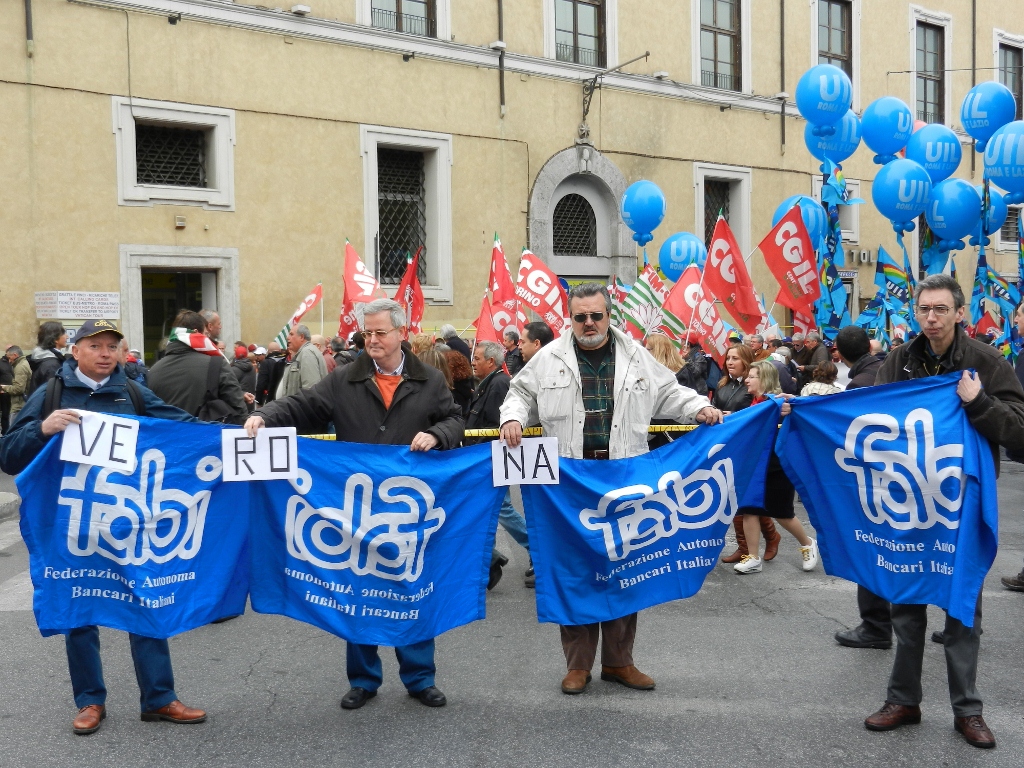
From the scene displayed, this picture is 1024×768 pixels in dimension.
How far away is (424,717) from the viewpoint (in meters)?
4.70

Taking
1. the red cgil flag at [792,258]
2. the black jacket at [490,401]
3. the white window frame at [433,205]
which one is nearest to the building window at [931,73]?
the white window frame at [433,205]

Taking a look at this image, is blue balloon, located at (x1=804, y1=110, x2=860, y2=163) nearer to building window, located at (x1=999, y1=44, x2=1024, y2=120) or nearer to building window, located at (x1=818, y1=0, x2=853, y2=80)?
building window, located at (x1=818, y1=0, x2=853, y2=80)

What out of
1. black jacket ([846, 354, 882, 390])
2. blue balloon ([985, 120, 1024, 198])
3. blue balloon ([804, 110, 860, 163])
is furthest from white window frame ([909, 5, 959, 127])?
black jacket ([846, 354, 882, 390])

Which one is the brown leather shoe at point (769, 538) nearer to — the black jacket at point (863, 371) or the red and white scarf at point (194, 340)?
the black jacket at point (863, 371)

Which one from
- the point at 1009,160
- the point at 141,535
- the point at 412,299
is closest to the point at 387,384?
the point at 141,535

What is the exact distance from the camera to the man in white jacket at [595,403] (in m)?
5.04

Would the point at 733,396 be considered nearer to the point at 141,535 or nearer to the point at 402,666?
the point at 402,666

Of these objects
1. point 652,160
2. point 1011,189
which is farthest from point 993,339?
point 652,160

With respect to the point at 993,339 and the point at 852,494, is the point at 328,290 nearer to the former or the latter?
the point at 993,339

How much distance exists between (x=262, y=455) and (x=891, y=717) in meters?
3.00

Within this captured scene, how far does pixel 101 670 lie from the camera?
15.3ft

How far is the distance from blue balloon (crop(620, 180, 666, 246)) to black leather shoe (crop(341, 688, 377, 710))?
1541 cm

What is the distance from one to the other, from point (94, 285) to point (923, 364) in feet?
45.0

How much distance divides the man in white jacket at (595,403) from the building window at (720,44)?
758 inches
